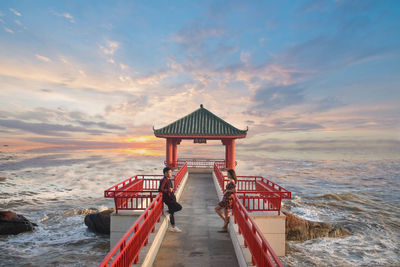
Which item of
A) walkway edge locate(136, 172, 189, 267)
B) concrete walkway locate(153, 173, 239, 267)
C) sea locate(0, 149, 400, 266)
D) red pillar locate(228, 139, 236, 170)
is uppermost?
red pillar locate(228, 139, 236, 170)

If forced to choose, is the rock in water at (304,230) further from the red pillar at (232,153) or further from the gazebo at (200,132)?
the gazebo at (200,132)

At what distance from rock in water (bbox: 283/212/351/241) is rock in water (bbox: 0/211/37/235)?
819 inches

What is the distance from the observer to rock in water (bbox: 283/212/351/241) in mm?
16094

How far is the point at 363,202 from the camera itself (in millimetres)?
29312

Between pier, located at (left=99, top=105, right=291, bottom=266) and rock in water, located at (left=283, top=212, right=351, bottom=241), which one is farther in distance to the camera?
rock in water, located at (left=283, top=212, right=351, bottom=241)

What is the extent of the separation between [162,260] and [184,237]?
1.56 metres

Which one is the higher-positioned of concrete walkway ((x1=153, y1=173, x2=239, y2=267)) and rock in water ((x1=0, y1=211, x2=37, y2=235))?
concrete walkway ((x1=153, y1=173, x2=239, y2=267))

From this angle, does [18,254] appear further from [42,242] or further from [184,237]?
[184,237]

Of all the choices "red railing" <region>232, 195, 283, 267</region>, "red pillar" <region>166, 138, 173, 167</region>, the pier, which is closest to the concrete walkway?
the pier

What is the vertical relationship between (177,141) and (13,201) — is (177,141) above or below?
above

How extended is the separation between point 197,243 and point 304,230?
41.7 ft

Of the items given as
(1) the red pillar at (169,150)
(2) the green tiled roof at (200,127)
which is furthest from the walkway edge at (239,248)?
(1) the red pillar at (169,150)

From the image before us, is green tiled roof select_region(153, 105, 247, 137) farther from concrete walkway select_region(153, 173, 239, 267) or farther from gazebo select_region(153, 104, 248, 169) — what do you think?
concrete walkway select_region(153, 173, 239, 267)

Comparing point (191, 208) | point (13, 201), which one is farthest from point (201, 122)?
point (13, 201)
